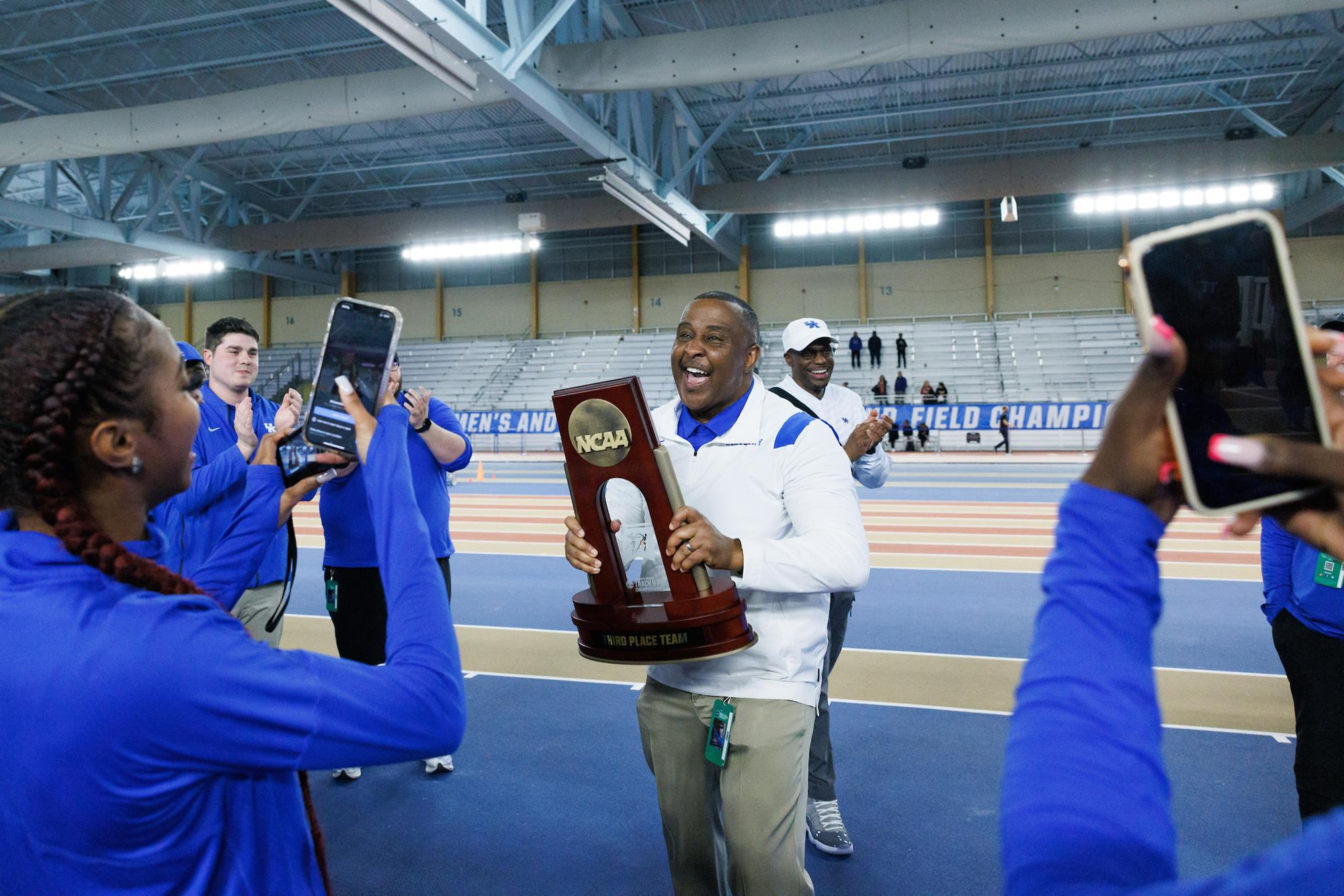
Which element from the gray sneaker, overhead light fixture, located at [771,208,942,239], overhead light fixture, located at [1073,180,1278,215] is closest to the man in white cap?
the gray sneaker

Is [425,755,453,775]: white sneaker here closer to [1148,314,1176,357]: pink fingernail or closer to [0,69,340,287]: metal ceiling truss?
[1148,314,1176,357]: pink fingernail

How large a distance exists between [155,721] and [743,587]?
4.96ft

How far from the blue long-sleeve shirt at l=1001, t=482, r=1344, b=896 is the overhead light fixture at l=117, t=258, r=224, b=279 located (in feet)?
101

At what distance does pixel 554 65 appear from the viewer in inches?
490

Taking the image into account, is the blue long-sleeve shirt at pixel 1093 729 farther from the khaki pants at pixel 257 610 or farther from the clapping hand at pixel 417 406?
the khaki pants at pixel 257 610

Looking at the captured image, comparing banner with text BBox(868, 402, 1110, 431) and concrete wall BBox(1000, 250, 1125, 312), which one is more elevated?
concrete wall BBox(1000, 250, 1125, 312)

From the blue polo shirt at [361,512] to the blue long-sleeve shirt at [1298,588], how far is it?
3.32 metres

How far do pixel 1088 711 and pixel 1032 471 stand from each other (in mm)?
19647

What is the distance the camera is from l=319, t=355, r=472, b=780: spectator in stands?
4070 mm

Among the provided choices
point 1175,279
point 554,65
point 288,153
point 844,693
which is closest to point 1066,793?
point 1175,279

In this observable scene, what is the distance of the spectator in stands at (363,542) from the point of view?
407 cm

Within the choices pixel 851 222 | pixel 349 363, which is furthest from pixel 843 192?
pixel 349 363

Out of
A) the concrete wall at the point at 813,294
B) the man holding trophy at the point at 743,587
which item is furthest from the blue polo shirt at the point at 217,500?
the concrete wall at the point at 813,294

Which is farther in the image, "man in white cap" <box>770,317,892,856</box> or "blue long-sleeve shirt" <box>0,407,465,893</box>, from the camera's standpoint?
"man in white cap" <box>770,317,892,856</box>
